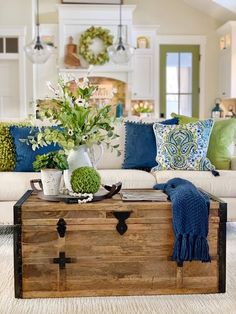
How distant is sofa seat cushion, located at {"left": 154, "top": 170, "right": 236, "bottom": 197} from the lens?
4.18 meters

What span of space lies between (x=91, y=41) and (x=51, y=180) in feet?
21.6

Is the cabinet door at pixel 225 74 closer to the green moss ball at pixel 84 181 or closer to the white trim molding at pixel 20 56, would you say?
the white trim molding at pixel 20 56

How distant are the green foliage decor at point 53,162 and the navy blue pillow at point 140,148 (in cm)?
165

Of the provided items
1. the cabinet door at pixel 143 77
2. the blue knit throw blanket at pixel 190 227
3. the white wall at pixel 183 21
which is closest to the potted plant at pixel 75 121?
the blue knit throw blanket at pixel 190 227

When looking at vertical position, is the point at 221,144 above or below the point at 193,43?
below

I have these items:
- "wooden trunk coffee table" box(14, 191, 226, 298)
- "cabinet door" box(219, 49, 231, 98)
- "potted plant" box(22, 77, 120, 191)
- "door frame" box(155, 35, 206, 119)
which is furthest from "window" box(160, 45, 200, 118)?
"wooden trunk coffee table" box(14, 191, 226, 298)

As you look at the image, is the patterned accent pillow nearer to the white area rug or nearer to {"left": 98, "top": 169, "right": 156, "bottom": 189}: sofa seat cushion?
{"left": 98, "top": 169, "right": 156, "bottom": 189}: sofa seat cushion

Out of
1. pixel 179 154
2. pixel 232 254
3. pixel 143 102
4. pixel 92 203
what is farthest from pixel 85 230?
pixel 143 102

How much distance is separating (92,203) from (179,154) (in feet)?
5.83

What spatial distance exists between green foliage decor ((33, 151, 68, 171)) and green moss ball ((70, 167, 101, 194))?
97 mm

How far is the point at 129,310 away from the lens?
2.67m

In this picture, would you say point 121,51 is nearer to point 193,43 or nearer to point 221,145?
point 193,43

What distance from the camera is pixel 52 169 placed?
2979 mm

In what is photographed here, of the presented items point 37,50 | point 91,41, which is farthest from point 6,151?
point 91,41
